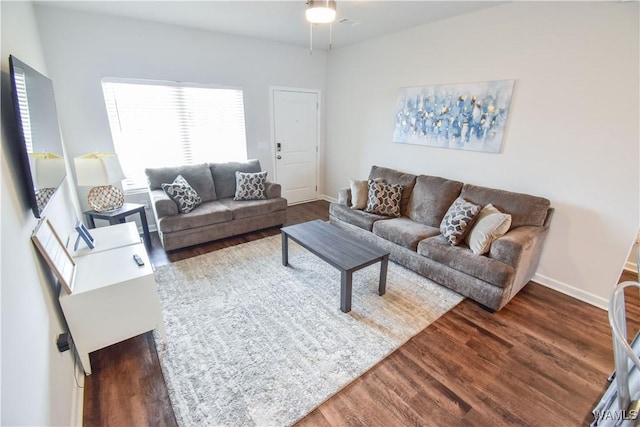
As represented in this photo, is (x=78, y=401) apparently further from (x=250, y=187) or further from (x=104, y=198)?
(x=250, y=187)

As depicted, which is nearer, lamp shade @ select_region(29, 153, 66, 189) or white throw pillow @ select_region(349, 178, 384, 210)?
lamp shade @ select_region(29, 153, 66, 189)

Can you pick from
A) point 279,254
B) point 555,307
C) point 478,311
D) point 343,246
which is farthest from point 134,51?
point 555,307

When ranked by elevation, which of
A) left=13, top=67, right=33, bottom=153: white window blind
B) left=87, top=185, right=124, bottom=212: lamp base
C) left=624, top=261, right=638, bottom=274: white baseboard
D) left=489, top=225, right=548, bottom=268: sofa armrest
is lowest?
left=624, top=261, right=638, bottom=274: white baseboard

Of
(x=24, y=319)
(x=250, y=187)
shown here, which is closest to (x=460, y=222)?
(x=250, y=187)

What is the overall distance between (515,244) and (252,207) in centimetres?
292

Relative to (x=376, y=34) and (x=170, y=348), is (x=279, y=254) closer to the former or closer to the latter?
(x=170, y=348)

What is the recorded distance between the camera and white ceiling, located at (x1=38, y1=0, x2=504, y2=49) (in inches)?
112

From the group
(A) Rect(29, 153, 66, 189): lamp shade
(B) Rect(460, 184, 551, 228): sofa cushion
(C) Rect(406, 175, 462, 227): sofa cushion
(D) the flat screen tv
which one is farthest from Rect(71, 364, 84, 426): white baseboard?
(B) Rect(460, 184, 551, 228): sofa cushion

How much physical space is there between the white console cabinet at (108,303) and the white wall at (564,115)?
11.0 ft

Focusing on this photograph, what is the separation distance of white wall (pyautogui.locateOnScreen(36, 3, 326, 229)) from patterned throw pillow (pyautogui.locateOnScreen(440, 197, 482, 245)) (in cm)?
324

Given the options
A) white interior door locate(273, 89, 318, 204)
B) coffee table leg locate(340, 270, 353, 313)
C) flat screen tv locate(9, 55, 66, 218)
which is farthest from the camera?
white interior door locate(273, 89, 318, 204)

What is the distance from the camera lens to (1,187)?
123 centimetres

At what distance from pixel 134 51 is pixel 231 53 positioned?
1203mm

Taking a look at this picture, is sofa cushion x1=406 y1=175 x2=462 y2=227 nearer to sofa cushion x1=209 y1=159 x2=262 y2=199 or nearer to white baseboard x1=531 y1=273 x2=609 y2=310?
white baseboard x1=531 y1=273 x2=609 y2=310
